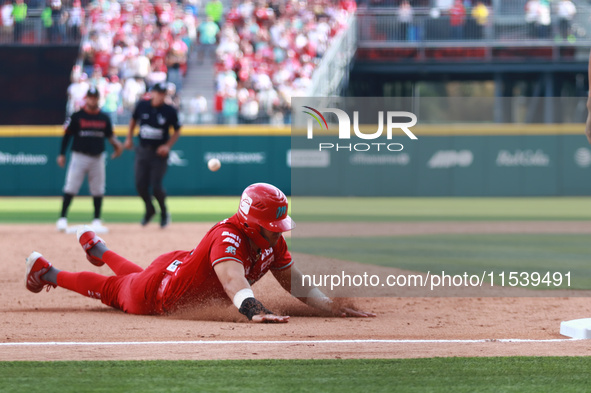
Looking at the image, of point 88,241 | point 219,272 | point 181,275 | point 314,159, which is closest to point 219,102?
point 314,159

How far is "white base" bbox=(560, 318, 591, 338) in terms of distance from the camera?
15.9 feet

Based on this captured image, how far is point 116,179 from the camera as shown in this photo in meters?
21.6

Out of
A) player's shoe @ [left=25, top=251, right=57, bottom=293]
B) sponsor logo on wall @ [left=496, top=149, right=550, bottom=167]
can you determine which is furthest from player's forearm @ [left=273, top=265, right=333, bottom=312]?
sponsor logo on wall @ [left=496, top=149, right=550, bottom=167]

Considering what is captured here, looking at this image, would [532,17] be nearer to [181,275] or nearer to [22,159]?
[22,159]

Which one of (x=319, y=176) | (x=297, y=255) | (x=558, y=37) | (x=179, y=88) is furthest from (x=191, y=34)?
(x=297, y=255)

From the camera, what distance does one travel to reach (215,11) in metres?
24.1

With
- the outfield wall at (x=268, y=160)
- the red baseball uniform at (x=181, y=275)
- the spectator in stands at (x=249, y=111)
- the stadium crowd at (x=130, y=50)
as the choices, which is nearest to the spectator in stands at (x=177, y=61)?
the stadium crowd at (x=130, y=50)

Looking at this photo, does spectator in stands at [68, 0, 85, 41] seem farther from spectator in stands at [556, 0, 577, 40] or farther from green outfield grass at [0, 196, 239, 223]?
spectator in stands at [556, 0, 577, 40]

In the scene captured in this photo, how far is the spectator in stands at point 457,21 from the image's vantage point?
23.2 meters

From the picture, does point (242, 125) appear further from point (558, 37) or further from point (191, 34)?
point (558, 37)

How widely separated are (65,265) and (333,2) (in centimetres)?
1777

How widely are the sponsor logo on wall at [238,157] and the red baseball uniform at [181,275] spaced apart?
52.1 ft

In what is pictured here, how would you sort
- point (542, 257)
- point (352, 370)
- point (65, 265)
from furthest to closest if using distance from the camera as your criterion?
point (542, 257)
point (65, 265)
point (352, 370)

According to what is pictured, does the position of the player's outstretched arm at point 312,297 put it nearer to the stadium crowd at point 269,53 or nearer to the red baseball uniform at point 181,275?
the red baseball uniform at point 181,275
